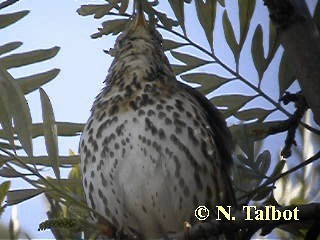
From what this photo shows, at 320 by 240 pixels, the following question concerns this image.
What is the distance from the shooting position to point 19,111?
6.14 feet

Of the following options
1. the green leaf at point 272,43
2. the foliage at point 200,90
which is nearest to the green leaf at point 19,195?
the foliage at point 200,90

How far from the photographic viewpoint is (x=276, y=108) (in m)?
2.23

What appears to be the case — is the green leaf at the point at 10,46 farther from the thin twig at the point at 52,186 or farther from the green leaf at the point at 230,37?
the green leaf at the point at 230,37

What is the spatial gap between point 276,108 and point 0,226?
864 millimetres

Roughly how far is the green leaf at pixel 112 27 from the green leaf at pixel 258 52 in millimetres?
477

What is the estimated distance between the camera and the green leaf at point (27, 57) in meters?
2.14

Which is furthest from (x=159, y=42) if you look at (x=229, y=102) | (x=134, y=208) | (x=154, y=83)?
(x=134, y=208)

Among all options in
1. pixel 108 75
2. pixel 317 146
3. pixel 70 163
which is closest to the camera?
pixel 317 146

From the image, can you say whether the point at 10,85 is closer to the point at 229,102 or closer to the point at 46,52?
the point at 46,52

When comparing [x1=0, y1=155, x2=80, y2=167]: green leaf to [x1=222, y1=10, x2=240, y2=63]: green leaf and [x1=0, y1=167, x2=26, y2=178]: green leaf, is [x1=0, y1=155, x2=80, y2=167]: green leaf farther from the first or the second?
[x1=222, y1=10, x2=240, y2=63]: green leaf

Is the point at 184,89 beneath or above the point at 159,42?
beneath

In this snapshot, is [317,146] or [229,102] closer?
[317,146]

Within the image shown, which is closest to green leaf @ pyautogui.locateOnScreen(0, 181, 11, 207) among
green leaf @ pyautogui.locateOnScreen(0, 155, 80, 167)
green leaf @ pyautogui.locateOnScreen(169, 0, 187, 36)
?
green leaf @ pyautogui.locateOnScreen(0, 155, 80, 167)

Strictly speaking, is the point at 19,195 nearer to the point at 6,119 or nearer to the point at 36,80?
the point at 6,119
